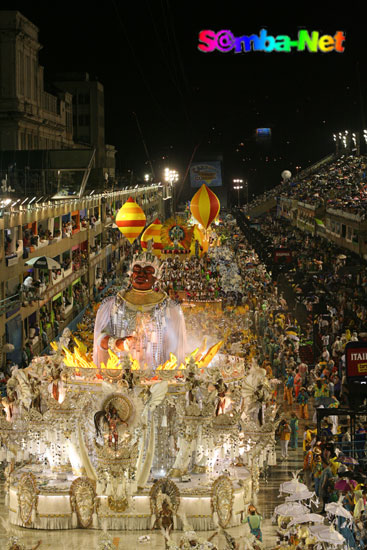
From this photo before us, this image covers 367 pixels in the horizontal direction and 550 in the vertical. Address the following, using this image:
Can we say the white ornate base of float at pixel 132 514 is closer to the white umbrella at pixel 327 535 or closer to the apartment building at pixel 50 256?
the white umbrella at pixel 327 535

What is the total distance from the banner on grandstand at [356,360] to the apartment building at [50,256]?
13.2m

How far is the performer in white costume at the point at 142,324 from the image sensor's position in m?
16.1

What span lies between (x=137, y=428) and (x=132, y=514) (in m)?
1.26

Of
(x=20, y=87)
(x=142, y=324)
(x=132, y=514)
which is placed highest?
(x=20, y=87)

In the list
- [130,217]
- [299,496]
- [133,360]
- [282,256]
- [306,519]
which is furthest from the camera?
[282,256]

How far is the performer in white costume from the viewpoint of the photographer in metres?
16.1

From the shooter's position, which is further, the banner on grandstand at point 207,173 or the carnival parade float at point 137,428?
the banner on grandstand at point 207,173

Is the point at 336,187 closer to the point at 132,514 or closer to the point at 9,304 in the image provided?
the point at 9,304

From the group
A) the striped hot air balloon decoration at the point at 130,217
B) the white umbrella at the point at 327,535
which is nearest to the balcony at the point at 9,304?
the striped hot air balloon decoration at the point at 130,217

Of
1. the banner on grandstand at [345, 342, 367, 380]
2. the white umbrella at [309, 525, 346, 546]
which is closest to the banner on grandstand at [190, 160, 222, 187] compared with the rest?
the banner on grandstand at [345, 342, 367, 380]

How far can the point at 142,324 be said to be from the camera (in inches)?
638

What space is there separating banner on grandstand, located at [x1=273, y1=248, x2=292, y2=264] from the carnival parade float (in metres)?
33.7

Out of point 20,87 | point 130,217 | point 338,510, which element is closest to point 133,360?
point 338,510

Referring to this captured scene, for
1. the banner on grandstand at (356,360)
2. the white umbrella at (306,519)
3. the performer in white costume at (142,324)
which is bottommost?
the white umbrella at (306,519)
